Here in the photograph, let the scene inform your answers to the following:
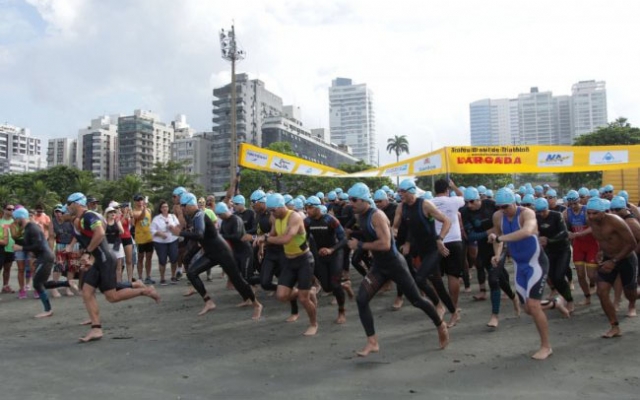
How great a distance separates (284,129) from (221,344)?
118431 millimetres

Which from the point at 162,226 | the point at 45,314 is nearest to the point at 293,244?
the point at 45,314

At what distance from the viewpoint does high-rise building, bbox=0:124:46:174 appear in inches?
6570

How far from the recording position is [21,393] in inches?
190

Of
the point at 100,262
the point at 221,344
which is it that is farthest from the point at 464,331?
the point at 100,262

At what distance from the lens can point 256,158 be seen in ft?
51.6

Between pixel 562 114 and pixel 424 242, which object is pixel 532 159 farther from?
pixel 562 114

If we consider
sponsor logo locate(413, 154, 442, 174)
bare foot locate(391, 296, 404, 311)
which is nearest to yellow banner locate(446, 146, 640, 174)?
sponsor logo locate(413, 154, 442, 174)

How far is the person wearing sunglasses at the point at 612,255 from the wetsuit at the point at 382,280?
2.31 meters

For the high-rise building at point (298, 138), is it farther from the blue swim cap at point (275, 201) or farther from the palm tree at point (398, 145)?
the blue swim cap at point (275, 201)

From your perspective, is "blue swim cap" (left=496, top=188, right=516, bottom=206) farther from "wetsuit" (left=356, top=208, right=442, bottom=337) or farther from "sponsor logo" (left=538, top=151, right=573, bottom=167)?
"sponsor logo" (left=538, top=151, right=573, bottom=167)

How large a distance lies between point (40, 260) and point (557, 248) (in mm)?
8587

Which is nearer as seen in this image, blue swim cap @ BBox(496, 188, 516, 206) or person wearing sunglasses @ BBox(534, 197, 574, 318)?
blue swim cap @ BBox(496, 188, 516, 206)

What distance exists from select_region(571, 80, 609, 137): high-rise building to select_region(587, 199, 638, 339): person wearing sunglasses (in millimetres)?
188019

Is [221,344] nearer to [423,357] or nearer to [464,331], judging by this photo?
[423,357]
